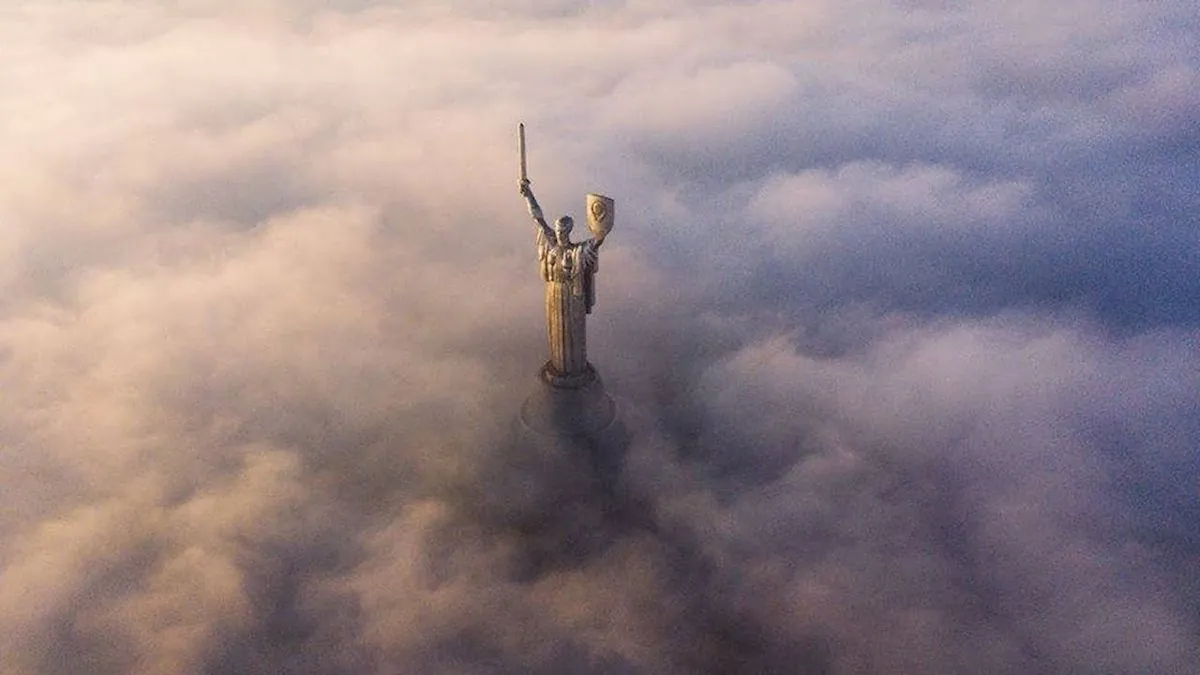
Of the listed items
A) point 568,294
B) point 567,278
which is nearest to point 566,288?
point 568,294

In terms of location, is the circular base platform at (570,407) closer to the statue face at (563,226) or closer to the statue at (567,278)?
the statue at (567,278)

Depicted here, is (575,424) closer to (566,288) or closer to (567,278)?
(566,288)

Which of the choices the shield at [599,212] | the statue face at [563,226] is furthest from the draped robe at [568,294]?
the shield at [599,212]

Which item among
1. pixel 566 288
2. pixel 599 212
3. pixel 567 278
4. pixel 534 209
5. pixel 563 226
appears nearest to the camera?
pixel 599 212

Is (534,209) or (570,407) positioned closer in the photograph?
(534,209)

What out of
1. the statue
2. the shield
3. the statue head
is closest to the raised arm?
the statue

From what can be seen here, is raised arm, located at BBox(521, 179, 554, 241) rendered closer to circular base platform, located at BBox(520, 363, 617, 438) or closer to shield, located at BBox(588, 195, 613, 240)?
shield, located at BBox(588, 195, 613, 240)
